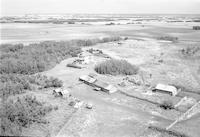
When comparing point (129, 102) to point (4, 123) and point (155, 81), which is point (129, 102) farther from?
point (4, 123)

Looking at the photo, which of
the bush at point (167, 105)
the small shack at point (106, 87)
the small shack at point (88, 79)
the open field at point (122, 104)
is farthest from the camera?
the small shack at point (88, 79)

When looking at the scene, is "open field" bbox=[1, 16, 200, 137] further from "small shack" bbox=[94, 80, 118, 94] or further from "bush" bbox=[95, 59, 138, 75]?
"bush" bbox=[95, 59, 138, 75]

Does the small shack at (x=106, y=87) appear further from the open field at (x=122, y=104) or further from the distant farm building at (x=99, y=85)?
the open field at (x=122, y=104)

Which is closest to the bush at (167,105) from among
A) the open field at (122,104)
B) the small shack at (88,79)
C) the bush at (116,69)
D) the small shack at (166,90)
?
the open field at (122,104)

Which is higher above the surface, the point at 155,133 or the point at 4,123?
the point at 4,123

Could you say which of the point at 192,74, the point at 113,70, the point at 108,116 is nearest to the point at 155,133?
the point at 108,116

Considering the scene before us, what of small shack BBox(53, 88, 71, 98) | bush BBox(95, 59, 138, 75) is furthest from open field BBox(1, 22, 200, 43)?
small shack BBox(53, 88, 71, 98)
